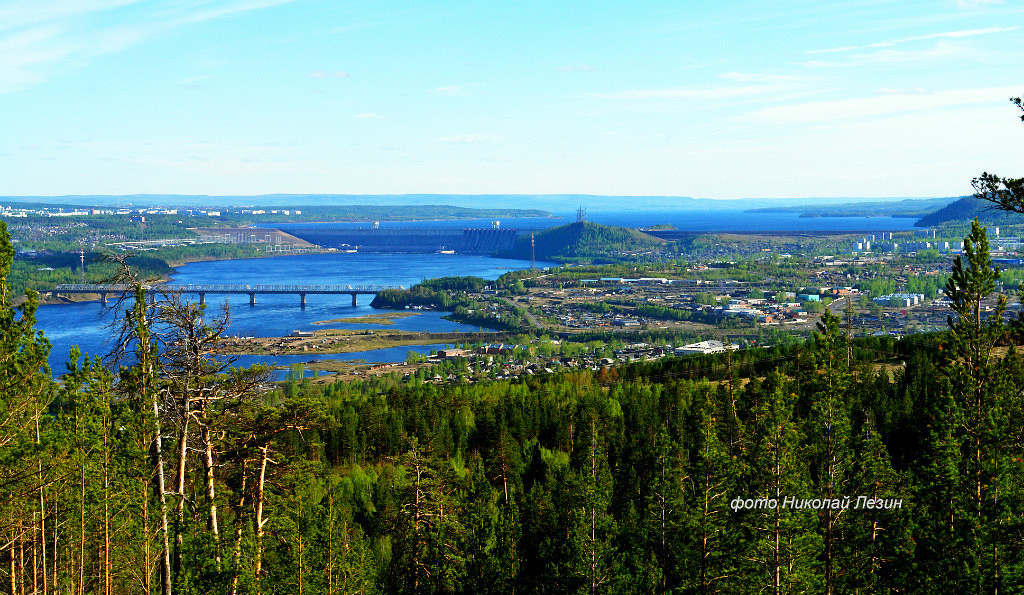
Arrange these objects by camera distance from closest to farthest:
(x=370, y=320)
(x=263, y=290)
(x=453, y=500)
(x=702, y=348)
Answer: (x=453, y=500), (x=702, y=348), (x=370, y=320), (x=263, y=290)

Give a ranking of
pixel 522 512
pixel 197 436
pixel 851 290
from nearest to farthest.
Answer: pixel 197 436, pixel 522 512, pixel 851 290

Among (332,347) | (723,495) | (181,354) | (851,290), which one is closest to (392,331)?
(332,347)

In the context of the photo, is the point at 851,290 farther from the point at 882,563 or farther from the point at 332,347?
the point at 882,563

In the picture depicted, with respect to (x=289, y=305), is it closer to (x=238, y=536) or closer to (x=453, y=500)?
(x=453, y=500)

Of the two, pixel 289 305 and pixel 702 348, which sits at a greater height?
pixel 702 348

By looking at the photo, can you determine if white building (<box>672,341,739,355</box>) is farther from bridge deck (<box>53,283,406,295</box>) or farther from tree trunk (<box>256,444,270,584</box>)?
tree trunk (<box>256,444,270,584</box>)

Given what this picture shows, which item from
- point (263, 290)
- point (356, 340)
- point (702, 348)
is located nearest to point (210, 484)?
point (702, 348)

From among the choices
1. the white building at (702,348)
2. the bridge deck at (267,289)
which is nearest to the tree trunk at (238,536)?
the white building at (702,348)
